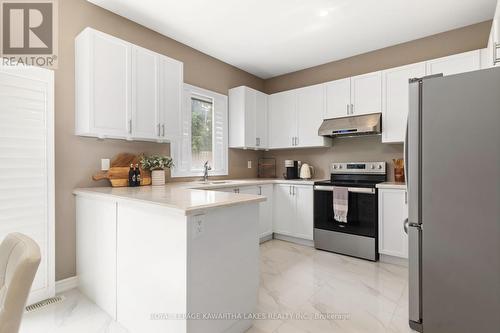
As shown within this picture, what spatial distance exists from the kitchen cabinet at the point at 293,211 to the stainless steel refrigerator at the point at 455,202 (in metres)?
1.91

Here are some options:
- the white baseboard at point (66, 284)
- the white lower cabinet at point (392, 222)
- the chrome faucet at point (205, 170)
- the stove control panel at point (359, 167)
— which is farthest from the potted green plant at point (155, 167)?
the white lower cabinet at point (392, 222)

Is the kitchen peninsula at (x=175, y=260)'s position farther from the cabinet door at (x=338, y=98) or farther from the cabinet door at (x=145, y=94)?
the cabinet door at (x=338, y=98)

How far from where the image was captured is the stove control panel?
136 inches

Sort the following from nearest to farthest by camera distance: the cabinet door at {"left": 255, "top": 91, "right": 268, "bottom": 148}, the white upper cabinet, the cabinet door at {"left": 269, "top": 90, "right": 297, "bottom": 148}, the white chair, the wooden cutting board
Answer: the white chair → the white upper cabinet → the wooden cutting board → the cabinet door at {"left": 269, "top": 90, "right": 297, "bottom": 148} → the cabinet door at {"left": 255, "top": 91, "right": 268, "bottom": 148}

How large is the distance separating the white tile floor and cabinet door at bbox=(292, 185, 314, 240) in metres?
0.57

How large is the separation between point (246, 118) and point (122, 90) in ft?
6.26

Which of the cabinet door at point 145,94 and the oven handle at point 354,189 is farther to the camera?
the oven handle at point 354,189

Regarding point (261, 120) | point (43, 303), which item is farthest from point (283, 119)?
point (43, 303)

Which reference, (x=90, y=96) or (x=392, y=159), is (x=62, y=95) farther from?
(x=392, y=159)

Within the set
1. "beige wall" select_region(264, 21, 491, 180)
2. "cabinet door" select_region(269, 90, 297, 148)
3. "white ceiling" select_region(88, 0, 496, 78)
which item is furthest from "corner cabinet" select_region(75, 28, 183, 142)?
"beige wall" select_region(264, 21, 491, 180)

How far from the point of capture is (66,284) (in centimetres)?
235

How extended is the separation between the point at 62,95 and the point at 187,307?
2.17 metres

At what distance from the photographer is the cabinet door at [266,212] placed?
366cm

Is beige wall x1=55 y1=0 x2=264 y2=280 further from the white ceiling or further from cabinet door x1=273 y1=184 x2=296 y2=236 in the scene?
cabinet door x1=273 y1=184 x2=296 y2=236
